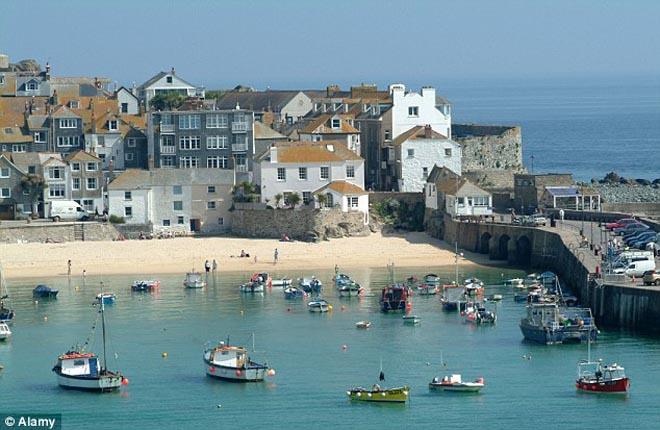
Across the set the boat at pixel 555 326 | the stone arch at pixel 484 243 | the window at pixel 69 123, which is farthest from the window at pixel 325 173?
the boat at pixel 555 326

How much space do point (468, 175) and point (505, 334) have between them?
1299 inches

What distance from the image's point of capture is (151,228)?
9675 cm

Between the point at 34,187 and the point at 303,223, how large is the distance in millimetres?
13437

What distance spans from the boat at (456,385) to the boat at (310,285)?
2080 centimetres

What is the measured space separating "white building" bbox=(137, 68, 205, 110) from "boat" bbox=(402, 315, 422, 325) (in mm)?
50114

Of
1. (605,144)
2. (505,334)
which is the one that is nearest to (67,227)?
(505,334)

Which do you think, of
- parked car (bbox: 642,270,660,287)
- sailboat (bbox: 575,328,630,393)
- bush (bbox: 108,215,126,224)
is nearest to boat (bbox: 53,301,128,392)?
sailboat (bbox: 575,328,630,393)

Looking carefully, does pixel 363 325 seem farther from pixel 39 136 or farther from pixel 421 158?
pixel 39 136

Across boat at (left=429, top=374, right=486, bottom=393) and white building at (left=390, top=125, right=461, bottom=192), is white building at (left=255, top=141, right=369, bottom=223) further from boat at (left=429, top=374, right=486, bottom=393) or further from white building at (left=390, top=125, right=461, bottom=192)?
boat at (left=429, top=374, right=486, bottom=393)

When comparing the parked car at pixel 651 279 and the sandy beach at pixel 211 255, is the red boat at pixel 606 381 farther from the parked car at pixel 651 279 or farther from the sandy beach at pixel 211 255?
the sandy beach at pixel 211 255

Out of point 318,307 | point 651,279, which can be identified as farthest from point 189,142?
point 651,279

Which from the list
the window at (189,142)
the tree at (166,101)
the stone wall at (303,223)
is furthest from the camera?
the tree at (166,101)

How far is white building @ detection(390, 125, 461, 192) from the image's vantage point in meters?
101

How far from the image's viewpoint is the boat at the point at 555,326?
227 feet
